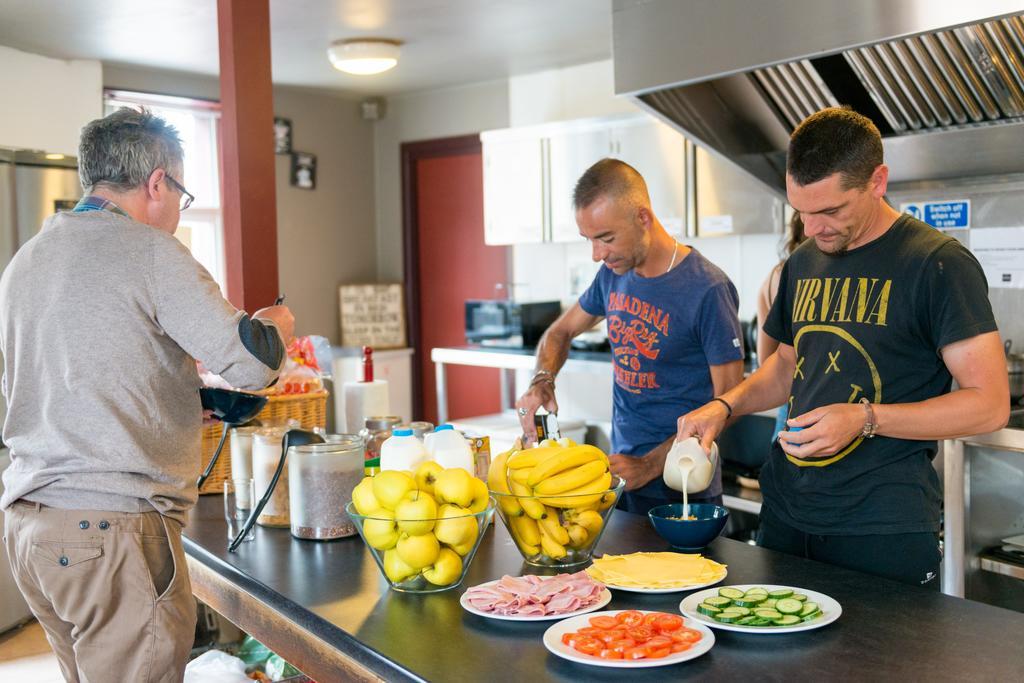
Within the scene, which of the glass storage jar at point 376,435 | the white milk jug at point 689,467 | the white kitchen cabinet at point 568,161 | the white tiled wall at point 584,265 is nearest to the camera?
the white milk jug at point 689,467

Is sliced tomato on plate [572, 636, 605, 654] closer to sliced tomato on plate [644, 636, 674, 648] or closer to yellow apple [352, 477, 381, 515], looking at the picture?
sliced tomato on plate [644, 636, 674, 648]

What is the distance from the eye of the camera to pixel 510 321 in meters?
5.62

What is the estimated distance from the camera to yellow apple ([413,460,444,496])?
175 cm

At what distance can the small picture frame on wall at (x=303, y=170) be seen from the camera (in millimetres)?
6910

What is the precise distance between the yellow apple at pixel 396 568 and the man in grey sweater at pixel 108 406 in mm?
445

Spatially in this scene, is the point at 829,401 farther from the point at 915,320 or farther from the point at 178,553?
the point at 178,553

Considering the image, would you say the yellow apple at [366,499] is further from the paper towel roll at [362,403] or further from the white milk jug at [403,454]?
the paper towel roll at [362,403]

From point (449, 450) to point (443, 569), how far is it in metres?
0.28

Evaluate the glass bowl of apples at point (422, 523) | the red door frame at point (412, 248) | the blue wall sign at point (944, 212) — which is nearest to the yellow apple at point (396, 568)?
the glass bowl of apples at point (422, 523)

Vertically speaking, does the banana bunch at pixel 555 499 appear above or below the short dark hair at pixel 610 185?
below

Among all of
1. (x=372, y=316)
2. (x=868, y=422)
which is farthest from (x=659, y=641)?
(x=372, y=316)

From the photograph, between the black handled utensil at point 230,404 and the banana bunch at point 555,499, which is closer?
the banana bunch at point 555,499

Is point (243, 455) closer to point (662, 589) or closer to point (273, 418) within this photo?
point (273, 418)

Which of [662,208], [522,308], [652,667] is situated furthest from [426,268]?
[652,667]
